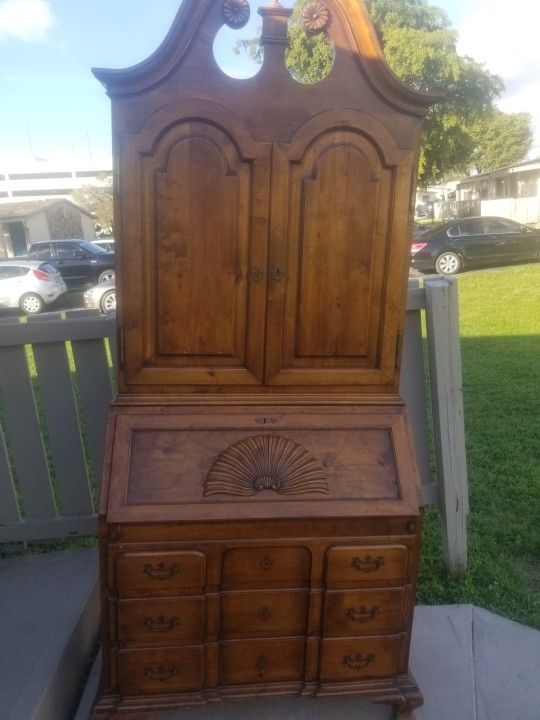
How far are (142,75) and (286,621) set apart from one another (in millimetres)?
1980

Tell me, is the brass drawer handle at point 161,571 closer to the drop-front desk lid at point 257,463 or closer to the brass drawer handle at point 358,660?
the drop-front desk lid at point 257,463

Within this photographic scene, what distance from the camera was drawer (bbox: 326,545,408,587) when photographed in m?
2.00

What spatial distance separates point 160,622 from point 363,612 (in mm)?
749

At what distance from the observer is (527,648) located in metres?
2.47

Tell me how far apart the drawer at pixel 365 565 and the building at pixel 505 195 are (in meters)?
27.0

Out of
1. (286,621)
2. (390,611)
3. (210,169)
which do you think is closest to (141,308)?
(210,169)

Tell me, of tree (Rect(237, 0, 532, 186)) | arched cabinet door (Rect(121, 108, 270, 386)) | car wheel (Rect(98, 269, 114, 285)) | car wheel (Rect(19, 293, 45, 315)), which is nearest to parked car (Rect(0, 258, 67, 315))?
car wheel (Rect(19, 293, 45, 315))

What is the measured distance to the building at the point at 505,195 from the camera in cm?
2740

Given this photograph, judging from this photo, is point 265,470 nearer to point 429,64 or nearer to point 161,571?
point 161,571

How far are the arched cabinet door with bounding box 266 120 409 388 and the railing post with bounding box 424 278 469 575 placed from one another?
2.48 ft

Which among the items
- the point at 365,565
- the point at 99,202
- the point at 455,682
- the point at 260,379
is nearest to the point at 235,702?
the point at 365,565

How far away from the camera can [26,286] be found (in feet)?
41.9

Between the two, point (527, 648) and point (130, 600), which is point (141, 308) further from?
point (527, 648)

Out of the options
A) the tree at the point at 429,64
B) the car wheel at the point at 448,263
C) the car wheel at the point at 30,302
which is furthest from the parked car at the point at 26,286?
the tree at the point at 429,64
